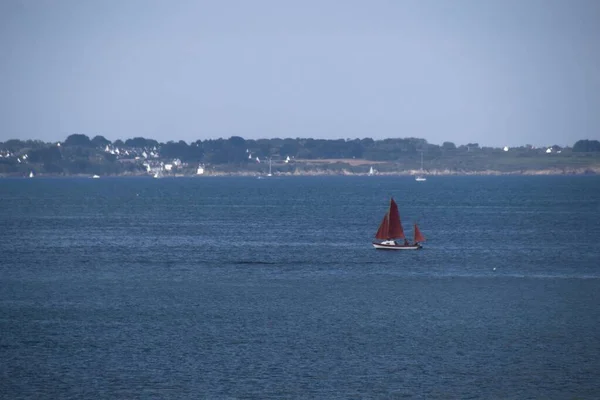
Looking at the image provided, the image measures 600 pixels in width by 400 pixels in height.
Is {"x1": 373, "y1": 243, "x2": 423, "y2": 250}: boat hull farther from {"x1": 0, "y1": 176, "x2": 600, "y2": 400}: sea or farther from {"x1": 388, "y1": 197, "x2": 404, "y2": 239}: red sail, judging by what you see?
{"x1": 0, "y1": 176, "x2": 600, "y2": 400}: sea

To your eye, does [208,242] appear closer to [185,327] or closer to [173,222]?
[173,222]

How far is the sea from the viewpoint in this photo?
4197 centimetres

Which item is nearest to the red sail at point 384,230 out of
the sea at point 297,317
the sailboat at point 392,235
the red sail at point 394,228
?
the sailboat at point 392,235

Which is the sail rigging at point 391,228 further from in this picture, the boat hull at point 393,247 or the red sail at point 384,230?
the boat hull at point 393,247

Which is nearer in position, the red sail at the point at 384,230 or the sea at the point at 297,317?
the sea at the point at 297,317

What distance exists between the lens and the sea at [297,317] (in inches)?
1652

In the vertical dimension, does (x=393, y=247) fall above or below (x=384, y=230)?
below

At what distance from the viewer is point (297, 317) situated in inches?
2217

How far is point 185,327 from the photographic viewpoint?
175 ft

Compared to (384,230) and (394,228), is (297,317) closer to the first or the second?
(394,228)

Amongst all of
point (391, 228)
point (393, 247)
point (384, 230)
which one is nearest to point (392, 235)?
point (391, 228)

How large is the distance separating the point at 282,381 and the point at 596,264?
4824 centimetres

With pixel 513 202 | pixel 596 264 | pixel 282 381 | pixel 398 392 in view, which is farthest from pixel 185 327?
pixel 513 202

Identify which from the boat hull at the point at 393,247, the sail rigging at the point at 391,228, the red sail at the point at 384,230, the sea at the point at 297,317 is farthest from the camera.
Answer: the red sail at the point at 384,230
